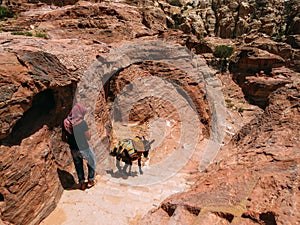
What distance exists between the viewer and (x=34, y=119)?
4199mm

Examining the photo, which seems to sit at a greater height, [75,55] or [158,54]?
[75,55]

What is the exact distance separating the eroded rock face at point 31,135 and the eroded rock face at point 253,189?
2.06 meters

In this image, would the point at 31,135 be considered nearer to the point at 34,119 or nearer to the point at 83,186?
the point at 34,119

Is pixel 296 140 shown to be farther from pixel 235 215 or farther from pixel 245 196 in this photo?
pixel 235 215

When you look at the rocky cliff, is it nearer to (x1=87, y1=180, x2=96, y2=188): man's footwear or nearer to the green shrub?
(x1=87, y1=180, x2=96, y2=188): man's footwear

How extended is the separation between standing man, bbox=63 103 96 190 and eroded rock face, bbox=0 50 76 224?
30 cm

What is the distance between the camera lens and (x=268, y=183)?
2316 millimetres

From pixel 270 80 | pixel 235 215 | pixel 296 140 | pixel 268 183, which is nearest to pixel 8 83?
pixel 235 215

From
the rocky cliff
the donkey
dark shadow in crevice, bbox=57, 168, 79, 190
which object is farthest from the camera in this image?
the donkey

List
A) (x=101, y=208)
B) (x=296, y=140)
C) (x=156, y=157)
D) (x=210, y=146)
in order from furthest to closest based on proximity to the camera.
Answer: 1. (x=210, y=146)
2. (x=156, y=157)
3. (x=101, y=208)
4. (x=296, y=140)

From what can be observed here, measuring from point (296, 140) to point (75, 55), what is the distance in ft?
16.5

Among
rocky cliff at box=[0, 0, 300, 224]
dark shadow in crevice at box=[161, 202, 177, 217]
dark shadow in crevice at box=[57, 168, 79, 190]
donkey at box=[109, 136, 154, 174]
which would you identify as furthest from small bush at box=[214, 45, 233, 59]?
dark shadow in crevice at box=[161, 202, 177, 217]

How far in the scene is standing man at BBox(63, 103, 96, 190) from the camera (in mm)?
4352

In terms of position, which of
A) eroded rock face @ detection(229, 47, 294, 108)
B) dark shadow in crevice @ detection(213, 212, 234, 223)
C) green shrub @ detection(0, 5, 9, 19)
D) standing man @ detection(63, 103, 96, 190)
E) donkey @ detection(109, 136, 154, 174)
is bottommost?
eroded rock face @ detection(229, 47, 294, 108)
